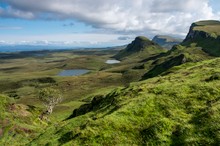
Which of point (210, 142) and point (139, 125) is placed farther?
point (139, 125)

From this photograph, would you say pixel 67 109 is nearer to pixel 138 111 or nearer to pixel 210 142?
pixel 138 111

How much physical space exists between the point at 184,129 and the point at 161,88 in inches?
425

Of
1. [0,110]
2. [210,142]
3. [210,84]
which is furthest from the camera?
[0,110]

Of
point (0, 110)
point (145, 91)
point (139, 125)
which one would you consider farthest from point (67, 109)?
point (139, 125)

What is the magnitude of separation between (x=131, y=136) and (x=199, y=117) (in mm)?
7680

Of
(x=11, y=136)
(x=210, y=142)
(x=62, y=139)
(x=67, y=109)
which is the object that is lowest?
(x=67, y=109)

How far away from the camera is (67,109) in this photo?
109625 mm

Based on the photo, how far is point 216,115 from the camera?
2775cm

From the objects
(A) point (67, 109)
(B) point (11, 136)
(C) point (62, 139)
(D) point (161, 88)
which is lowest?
(A) point (67, 109)

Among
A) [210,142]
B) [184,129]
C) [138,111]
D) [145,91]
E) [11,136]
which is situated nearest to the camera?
[210,142]

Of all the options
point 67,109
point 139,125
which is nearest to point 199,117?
point 139,125

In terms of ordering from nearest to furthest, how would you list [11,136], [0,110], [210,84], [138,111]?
[138,111] → [210,84] → [11,136] → [0,110]

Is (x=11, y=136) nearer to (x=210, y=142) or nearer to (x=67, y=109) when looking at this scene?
(x=210, y=142)

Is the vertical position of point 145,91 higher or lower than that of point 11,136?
higher
